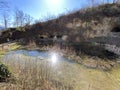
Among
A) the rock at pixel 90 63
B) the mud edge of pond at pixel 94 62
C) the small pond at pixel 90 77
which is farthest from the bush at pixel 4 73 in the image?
the rock at pixel 90 63

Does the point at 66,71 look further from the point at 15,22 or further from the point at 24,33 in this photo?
the point at 15,22

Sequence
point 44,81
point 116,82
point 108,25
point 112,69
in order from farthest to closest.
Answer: point 108,25 < point 112,69 < point 116,82 < point 44,81

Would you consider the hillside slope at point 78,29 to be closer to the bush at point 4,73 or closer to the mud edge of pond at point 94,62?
the mud edge of pond at point 94,62

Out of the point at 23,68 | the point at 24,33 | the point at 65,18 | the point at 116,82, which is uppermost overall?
the point at 65,18

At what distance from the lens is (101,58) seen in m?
11.3

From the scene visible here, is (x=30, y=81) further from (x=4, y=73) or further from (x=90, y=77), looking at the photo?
(x=90, y=77)

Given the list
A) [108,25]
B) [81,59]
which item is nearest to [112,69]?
[81,59]

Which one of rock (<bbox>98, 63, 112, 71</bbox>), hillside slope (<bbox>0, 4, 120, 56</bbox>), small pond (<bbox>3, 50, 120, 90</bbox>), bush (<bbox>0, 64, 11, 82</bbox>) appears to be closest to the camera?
bush (<bbox>0, 64, 11, 82</bbox>)

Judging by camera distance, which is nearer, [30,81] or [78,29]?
[30,81]

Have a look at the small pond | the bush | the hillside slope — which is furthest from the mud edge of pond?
the bush

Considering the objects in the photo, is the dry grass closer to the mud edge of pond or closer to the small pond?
the small pond


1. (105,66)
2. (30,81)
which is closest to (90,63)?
(105,66)

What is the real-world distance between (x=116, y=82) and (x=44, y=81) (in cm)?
289

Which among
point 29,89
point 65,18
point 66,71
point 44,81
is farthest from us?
point 65,18
